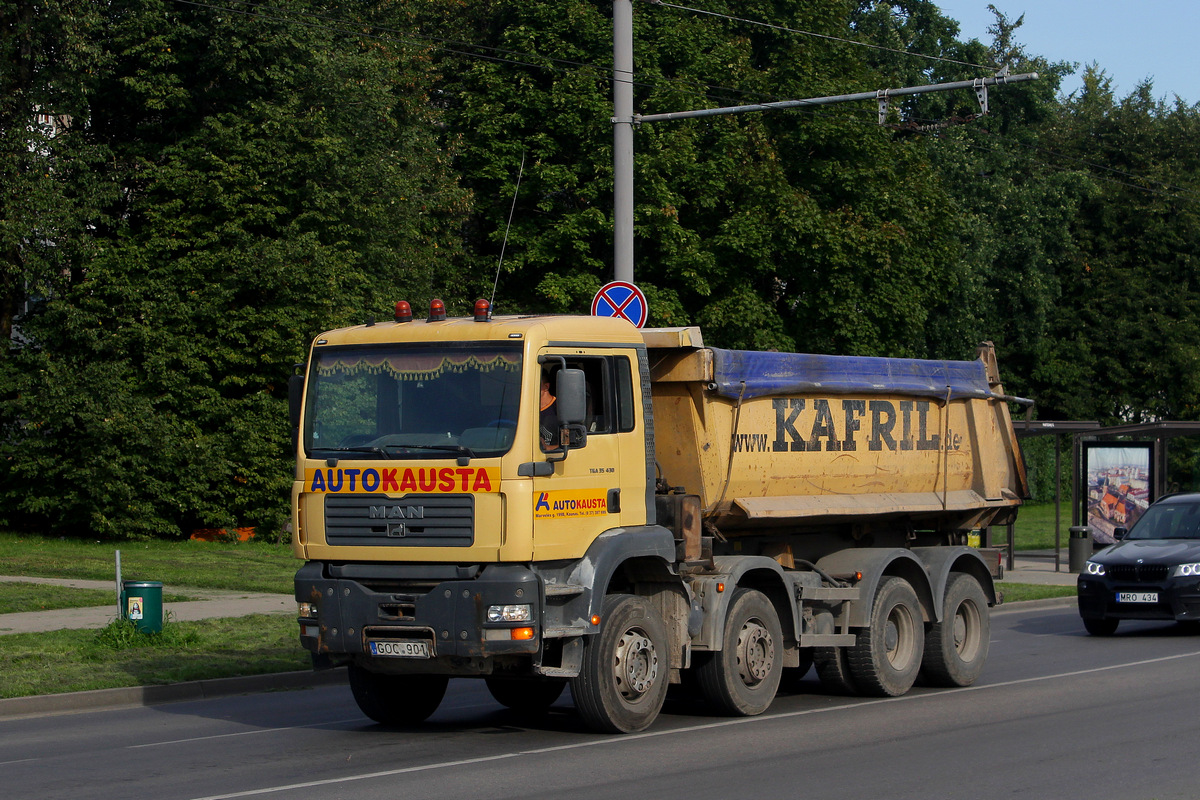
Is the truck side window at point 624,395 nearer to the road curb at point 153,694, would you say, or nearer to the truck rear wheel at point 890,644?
the truck rear wheel at point 890,644

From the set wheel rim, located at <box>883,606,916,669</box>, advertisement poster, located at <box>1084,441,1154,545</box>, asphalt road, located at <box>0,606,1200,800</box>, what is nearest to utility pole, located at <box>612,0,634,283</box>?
wheel rim, located at <box>883,606,916,669</box>

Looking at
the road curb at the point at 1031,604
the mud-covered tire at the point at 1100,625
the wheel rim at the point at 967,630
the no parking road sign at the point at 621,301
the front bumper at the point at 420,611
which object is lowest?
the road curb at the point at 1031,604

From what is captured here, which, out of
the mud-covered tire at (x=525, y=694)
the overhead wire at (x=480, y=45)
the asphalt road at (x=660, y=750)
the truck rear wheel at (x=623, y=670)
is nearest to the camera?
the asphalt road at (x=660, y=750)

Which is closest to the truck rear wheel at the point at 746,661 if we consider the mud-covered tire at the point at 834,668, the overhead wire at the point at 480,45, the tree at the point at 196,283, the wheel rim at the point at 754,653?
the wheel rim at the point at 754,653

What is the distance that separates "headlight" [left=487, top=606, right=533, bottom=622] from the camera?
9422 mm

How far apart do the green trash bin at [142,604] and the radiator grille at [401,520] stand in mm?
5846

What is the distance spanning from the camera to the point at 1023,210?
50.1m

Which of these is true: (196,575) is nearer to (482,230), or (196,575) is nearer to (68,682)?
(68,682)

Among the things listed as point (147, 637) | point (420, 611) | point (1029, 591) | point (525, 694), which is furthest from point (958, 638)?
point (1029, 591)

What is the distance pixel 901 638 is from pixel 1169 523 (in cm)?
744

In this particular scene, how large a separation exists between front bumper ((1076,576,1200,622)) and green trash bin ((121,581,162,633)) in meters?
11.0

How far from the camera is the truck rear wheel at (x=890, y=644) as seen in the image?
41.0 ft

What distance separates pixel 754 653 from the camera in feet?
37.2

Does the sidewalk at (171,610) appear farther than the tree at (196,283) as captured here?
No
